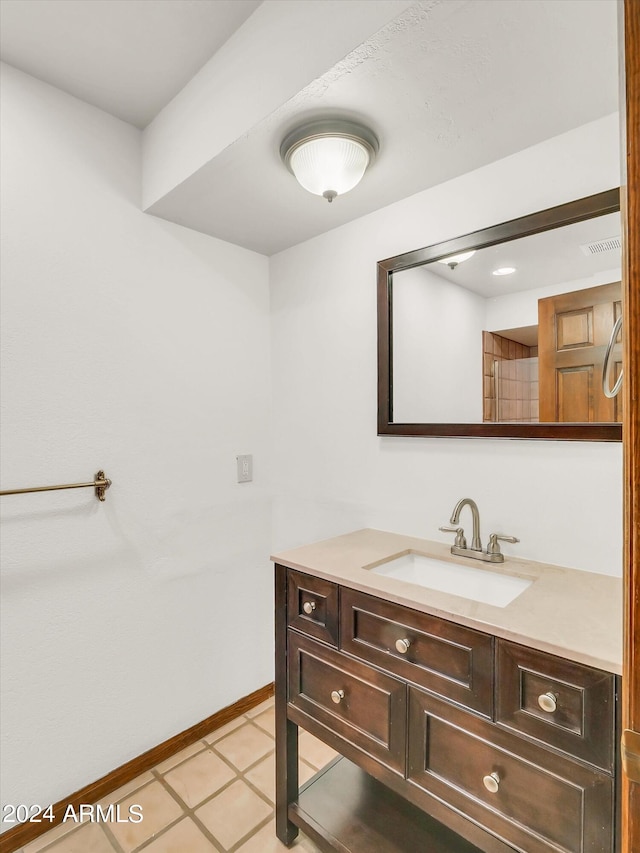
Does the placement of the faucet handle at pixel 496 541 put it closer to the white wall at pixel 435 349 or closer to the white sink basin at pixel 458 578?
the white sink basin at pixel 458 578

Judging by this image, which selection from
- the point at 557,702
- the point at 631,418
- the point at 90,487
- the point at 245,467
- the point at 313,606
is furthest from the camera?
the point at 245,467

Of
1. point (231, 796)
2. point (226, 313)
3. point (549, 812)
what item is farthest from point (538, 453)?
point (231, 796)

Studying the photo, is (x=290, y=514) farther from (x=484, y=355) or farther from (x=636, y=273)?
(x=636, y=273)

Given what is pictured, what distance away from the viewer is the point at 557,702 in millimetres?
894

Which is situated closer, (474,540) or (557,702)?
(557,702)

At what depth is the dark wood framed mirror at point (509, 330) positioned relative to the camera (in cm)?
125

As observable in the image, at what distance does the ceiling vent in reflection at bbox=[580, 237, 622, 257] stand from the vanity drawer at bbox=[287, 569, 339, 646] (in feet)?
4.02

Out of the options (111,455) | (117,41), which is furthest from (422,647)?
(117,41)

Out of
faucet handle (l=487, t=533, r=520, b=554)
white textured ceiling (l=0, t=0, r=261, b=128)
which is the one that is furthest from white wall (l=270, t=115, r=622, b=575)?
white textured ceiling (l=0, t=0, r=261, b=128)

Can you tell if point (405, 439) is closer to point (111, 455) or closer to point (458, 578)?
point (458, 578)

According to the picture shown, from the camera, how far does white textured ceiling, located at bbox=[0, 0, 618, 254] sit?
100 cm

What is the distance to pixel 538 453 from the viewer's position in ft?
4.53

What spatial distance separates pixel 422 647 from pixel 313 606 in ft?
1.23

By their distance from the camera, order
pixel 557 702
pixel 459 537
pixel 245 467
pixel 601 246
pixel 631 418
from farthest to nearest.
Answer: pixel 245 467
pixel 459 537
pixel 601 246
pixel 557 702
pixel 631 418
